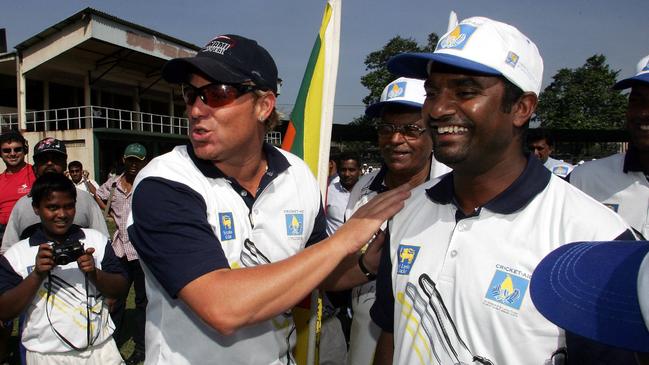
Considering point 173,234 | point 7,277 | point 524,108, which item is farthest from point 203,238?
point 7,277

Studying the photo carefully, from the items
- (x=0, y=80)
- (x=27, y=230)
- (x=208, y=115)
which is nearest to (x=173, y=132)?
(x=0, y=80)

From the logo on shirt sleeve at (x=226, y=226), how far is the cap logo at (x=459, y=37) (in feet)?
3.49

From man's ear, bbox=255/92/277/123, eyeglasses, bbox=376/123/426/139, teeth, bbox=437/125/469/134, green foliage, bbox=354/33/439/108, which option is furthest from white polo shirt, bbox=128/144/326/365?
green foliage, bbox=354/33/439/108

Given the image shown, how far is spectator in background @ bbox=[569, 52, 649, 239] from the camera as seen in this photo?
9.20 ft

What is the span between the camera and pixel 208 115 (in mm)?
2135

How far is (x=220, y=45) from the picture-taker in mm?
2172

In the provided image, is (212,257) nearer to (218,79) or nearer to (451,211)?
(218,79)

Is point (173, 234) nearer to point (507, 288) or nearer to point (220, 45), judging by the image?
point (220, 45)

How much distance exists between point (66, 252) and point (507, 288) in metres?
2.76

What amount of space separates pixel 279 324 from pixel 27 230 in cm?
256

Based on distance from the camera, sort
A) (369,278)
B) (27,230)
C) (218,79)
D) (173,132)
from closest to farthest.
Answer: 1. (218,79)
2. (369,278)
3. (27,230)
4. (173,132)

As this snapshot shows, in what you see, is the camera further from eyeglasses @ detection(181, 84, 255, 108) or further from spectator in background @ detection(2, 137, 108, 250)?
eyeglasses @ detection(181, 84, 255, 108)

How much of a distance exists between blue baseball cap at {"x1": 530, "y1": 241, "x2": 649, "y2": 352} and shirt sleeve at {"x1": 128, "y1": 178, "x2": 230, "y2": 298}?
109cm

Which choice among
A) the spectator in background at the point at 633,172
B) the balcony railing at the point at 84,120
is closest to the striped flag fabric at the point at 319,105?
the spectator in background at the point at 633,172
